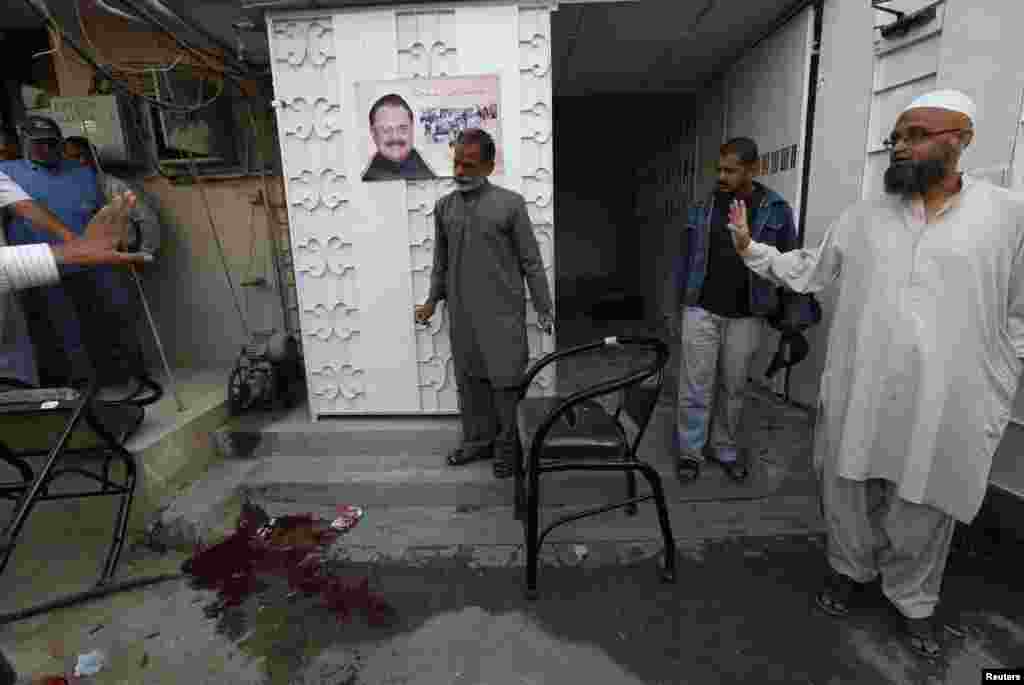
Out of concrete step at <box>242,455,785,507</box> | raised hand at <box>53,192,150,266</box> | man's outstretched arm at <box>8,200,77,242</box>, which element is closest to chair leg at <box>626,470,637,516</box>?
concrete step at <box>242,455,785,507</box>

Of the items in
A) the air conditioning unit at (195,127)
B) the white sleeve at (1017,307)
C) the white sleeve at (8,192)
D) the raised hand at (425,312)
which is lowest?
the raised hand at (425,312)

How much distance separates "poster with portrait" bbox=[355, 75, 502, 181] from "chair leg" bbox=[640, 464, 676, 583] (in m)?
1.97

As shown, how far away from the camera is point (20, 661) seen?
1.93 metres

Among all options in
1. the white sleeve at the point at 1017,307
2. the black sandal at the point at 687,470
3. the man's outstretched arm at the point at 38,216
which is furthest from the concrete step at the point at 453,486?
the man's outstretched arm at the point at 38,216

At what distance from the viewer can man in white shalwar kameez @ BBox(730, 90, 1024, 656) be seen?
1.64 metres

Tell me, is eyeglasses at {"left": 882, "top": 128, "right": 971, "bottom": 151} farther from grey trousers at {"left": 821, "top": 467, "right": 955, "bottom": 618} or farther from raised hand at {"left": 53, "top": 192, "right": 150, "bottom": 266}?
raised hand at {"left": 53, "top": 192, "right": 150, "bottom": 266}

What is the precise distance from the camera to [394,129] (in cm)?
304

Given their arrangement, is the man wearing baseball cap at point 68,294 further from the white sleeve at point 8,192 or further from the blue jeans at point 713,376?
the blue jeans at point 713,376

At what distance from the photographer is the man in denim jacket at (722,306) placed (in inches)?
101

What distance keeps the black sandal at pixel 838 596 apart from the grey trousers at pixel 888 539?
57 millimetres

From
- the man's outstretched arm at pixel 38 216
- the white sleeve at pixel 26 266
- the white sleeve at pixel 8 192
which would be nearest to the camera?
the white sleeve at pixel 26 266

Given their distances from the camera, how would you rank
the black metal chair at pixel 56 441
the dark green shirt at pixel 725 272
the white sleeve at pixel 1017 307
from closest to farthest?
the white sleeve at pixel 1017 307 → the black metal chair at pixel 56 441 → the dark green shirt at pixel 725 272

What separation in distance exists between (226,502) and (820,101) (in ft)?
14.5

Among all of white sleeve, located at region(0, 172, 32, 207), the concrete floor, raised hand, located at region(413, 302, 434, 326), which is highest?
white sleeve, located at region(0, 172, 32, 207)
